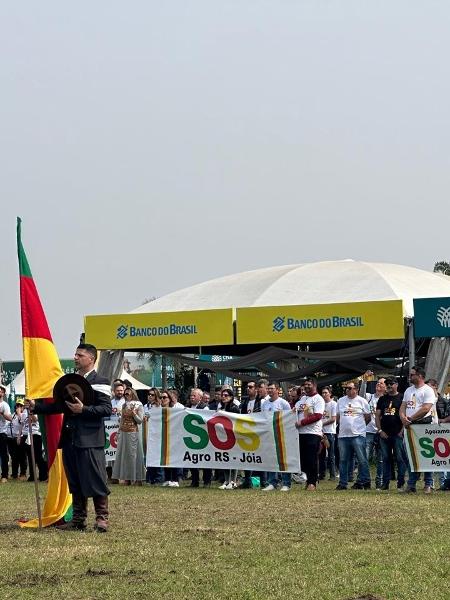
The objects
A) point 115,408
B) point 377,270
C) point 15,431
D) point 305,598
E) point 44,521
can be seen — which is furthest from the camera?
point 377,270

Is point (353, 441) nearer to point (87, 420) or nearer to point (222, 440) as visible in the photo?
point (222, 440)

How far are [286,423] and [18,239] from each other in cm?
819

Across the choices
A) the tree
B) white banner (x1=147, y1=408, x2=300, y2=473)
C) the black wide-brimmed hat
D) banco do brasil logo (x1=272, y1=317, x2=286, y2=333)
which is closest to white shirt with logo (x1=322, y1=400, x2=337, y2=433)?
white banner (x1=147, y1=408, x2=300, y2=473)

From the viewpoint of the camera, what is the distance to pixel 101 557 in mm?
10445

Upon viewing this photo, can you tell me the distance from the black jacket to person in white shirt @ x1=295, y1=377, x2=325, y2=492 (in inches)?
308

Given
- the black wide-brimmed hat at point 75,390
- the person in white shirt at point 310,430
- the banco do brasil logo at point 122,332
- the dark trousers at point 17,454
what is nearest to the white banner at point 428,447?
the person in white shirt at point 310,430

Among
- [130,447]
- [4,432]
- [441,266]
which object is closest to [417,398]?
[130,447]

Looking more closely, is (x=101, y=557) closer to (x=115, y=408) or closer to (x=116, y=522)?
(x=116, y=522)

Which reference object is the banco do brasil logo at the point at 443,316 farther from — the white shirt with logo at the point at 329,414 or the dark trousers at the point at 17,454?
the dark trousers at the point at 17,454

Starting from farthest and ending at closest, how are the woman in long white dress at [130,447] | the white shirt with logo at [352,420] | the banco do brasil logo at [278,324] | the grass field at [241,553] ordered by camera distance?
the banco do brasil logo at [278,324] < the woman in long white dress at [130,447] < the white shirt with logo at [352,420] < the grass field at [241,553]

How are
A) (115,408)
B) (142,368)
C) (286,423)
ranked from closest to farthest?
(286,423)
(115,408)
(142,368)

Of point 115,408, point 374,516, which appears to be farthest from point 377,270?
point 374,516

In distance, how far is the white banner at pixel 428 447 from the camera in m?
18.9

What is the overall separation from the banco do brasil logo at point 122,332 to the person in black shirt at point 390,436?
541 inches
